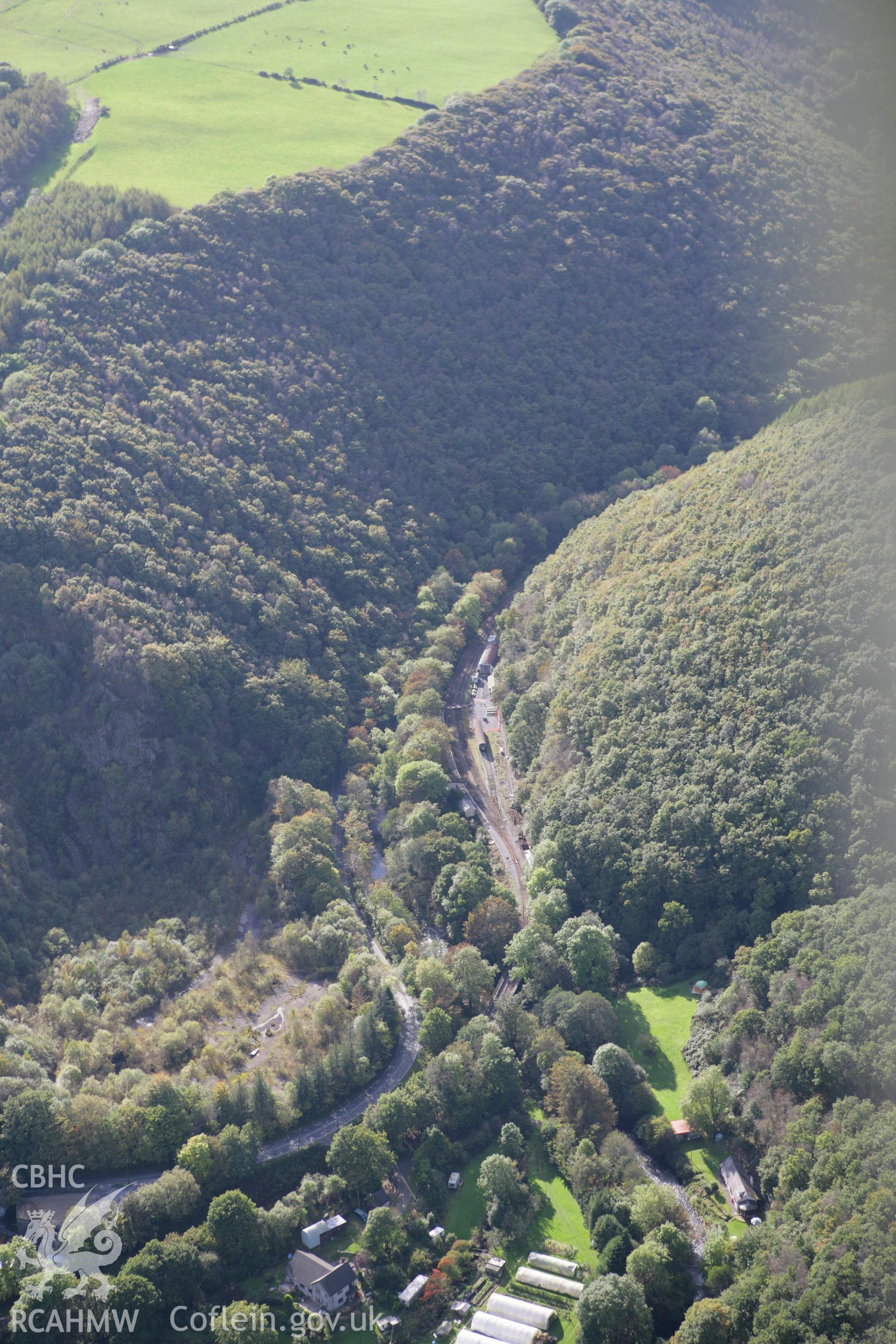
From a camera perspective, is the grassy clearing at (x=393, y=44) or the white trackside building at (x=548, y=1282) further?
the grassy clearing at (x=393, y=44)

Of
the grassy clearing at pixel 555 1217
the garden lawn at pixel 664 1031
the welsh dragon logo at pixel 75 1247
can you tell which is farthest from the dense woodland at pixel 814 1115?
the welsh dragon logo at pixel 75 1247

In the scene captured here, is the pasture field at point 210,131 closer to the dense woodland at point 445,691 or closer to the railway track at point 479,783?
the dense woodland at point 445,691

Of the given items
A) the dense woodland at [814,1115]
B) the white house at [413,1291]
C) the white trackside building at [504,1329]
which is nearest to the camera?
the dense woodland at [814,1115]

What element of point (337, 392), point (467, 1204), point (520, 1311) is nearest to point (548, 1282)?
point (520, 1311)

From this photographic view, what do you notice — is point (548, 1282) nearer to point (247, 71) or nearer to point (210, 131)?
point (210, 131)

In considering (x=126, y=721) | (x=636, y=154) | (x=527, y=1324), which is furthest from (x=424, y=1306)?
(x=636, y=154)

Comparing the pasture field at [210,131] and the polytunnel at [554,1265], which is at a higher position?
the pasture field at [210,131]

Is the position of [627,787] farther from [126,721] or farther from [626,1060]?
[126,721]

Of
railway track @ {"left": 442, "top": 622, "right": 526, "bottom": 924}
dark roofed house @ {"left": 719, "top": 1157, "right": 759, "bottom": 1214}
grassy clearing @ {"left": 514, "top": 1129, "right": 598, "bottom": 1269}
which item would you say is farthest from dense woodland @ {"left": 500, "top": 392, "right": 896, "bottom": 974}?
grassy clearing @ {"left": 514, "top": 1129, "right": 598, "bottom": 1269}
